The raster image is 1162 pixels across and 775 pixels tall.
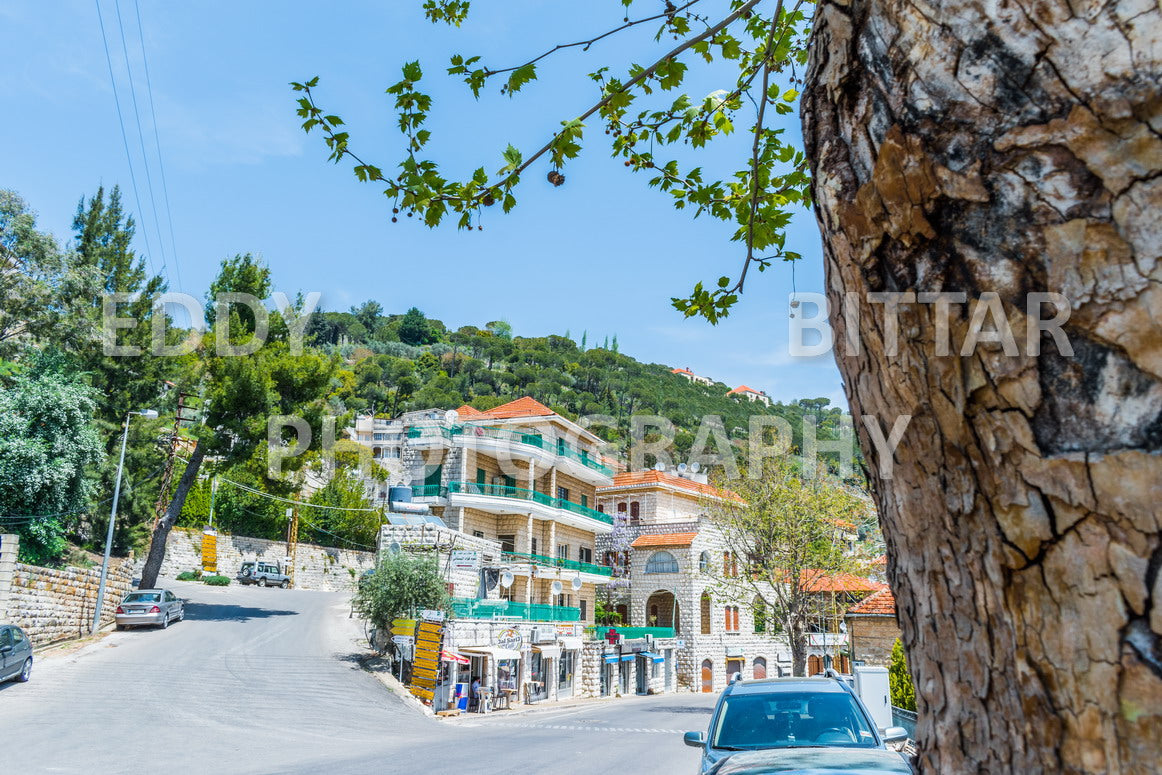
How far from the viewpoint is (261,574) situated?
43875mm

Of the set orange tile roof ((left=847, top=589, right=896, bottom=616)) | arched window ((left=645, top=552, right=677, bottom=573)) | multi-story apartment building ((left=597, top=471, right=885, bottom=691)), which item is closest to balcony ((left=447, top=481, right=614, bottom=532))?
arched window ((left=645, top=552, right=677, bottom=573))

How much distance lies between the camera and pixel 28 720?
528 inches

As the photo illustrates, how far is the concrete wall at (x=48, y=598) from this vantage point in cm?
1950

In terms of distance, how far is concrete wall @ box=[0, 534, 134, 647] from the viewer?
19.5m

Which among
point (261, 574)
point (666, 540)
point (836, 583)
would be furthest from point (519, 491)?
point (261, 574)

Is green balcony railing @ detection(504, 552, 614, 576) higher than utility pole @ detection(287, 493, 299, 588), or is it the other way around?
utility pole @ detection(287, 493, 299, 588)

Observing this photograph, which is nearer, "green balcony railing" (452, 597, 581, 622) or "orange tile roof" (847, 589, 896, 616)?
"orange tile roof" (847, 589, 896, 616)

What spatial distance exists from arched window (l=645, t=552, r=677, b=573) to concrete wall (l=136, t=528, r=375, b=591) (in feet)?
51.4

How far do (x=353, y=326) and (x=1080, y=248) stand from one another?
472 feet

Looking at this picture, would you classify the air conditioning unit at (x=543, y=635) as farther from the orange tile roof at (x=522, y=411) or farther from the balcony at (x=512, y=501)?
the orange tile roof at (x=522, y=411)

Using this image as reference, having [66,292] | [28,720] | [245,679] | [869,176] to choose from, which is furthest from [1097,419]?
[66,292]

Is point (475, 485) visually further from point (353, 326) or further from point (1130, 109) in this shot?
point (353, 326)

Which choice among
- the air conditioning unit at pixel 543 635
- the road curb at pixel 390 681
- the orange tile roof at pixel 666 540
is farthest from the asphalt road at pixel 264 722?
the orange tile roof at pixel 666 540

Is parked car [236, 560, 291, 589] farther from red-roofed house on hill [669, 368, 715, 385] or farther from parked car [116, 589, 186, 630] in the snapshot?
red-roofed house on hill [669, 368, 715, 385]
